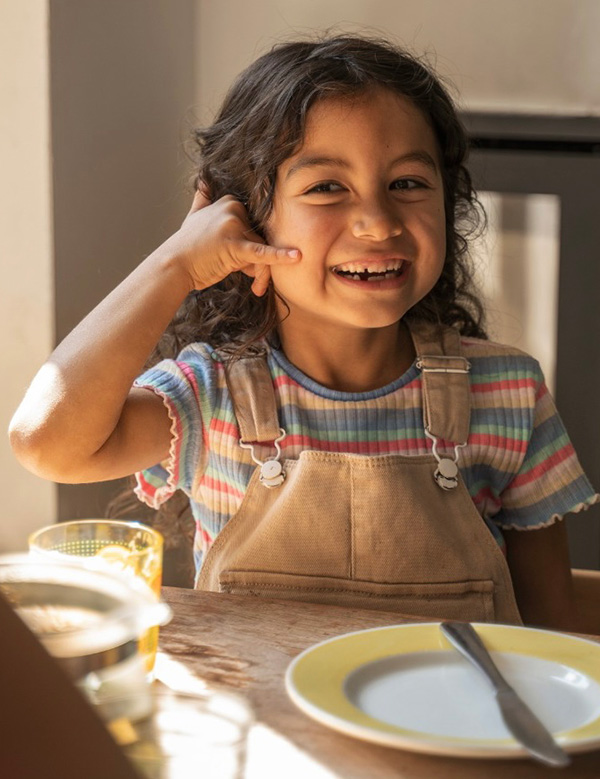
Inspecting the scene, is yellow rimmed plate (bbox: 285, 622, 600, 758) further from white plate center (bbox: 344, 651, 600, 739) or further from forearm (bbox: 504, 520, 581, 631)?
forearm (bbox: 504, 520, 581, 631)

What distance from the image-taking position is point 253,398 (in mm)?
1273

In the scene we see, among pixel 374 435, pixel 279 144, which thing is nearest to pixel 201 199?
pixel 279 144

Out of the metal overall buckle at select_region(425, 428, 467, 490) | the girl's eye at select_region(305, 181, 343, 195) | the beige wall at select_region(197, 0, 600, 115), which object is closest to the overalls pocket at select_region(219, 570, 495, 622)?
the metal overall buckle at select_region(425, 428, 467, 490)

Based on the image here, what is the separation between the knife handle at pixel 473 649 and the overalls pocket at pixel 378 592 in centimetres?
33

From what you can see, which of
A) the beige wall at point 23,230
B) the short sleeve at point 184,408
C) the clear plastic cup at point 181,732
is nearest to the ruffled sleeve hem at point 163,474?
the short sleeve at point 184,408

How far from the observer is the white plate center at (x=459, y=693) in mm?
684

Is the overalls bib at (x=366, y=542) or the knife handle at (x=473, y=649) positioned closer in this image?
the knife handle at (x=473, y=649)

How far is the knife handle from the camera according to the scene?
2.38 ft

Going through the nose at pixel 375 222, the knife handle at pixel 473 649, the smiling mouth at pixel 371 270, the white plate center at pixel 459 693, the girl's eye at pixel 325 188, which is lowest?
the white plate center at pixel 459 693

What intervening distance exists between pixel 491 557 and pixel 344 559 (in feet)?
0.56

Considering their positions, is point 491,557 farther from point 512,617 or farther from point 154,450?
point 154,450

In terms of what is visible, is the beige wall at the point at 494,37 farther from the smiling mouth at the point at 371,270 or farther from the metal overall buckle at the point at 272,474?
the metal overall buckle at the point at 272,474

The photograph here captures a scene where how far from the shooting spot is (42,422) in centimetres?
117

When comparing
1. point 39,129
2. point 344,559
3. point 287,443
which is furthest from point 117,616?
point 39,129
